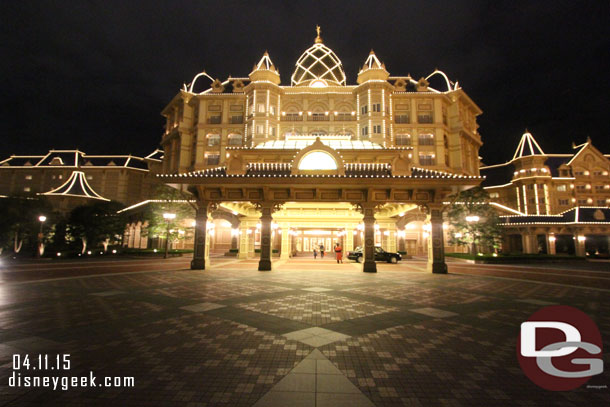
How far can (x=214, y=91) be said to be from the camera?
175ft

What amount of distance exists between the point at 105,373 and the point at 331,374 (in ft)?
9.53

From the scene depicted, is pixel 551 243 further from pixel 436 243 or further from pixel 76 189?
pixel 76 189

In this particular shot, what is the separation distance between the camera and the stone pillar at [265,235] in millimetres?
16875

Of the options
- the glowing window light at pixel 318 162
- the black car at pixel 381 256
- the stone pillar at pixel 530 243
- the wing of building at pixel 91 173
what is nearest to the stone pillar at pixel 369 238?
the glowing window light at pixel 318 162

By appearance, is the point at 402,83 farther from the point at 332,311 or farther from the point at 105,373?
the point at 105,373

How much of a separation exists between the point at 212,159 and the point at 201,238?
118 ft

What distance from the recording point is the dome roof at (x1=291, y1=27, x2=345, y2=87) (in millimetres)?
55188

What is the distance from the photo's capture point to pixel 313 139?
27781 millimetres

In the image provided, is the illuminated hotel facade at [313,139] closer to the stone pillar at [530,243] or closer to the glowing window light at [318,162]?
the glowing window light at [318,162]

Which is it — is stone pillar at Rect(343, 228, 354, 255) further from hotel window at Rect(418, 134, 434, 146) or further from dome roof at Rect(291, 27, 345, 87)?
dome roof at Rect(291, 27, 345, 87)

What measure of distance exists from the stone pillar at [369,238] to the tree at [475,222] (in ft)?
51.1

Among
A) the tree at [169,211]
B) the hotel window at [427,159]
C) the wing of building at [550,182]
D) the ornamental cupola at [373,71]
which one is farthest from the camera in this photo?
the wing of building at [550,182]

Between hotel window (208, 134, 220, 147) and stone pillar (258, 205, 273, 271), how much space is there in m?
38.3

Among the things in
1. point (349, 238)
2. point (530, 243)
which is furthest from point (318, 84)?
point (530, 243)
